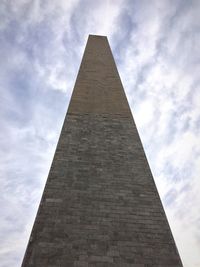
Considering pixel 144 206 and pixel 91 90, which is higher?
pixel 91 90

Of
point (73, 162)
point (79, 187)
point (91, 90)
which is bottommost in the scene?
point (79, 187)

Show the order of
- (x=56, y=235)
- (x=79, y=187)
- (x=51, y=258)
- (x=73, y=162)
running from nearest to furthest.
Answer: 1. (x=51, y=258)
2. (x=56, y=235)
3. (x=79, y=187)
4. (x=73, y=162)

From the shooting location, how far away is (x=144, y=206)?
18.4 ft

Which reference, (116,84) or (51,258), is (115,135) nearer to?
(116,84)

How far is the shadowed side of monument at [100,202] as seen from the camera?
4.59 meters

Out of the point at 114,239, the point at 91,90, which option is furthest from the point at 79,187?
the point at 91,90

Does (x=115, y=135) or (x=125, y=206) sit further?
(x=115, y=135)

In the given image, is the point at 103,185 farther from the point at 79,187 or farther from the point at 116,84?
the point at 116,84

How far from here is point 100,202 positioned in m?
5.52

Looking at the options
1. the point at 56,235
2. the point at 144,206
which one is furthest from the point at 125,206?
the point at 56,235

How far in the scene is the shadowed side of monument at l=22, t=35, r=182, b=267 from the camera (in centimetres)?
459

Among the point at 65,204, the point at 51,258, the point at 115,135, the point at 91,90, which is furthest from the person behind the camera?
the point at 91,90

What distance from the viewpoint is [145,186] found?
6.11 m

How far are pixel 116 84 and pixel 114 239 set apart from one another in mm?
6001
